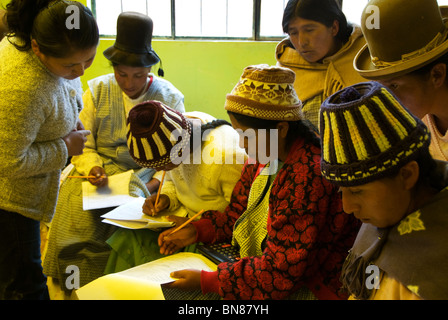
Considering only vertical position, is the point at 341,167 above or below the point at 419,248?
above

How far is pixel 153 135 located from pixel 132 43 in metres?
0.91

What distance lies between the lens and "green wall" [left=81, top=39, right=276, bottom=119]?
11.6ft

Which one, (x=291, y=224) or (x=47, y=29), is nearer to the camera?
(x=291, y=224)

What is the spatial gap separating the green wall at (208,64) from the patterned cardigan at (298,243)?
2308 millimetres

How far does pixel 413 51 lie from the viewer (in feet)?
4.07

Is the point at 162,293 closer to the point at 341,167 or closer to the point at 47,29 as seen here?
the point at 341,167

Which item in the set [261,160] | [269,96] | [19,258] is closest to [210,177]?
[261,160]

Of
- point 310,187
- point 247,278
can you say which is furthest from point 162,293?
point 310,187

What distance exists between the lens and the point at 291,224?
48.3 inches

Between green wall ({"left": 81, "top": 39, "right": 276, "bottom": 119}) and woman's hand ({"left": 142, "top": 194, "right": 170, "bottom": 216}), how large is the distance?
1.93 meters

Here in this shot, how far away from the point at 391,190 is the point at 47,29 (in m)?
1.16

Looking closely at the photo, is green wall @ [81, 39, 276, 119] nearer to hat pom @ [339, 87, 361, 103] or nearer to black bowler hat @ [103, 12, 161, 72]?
black bowler hat @ [103, 12, 161, 72]
